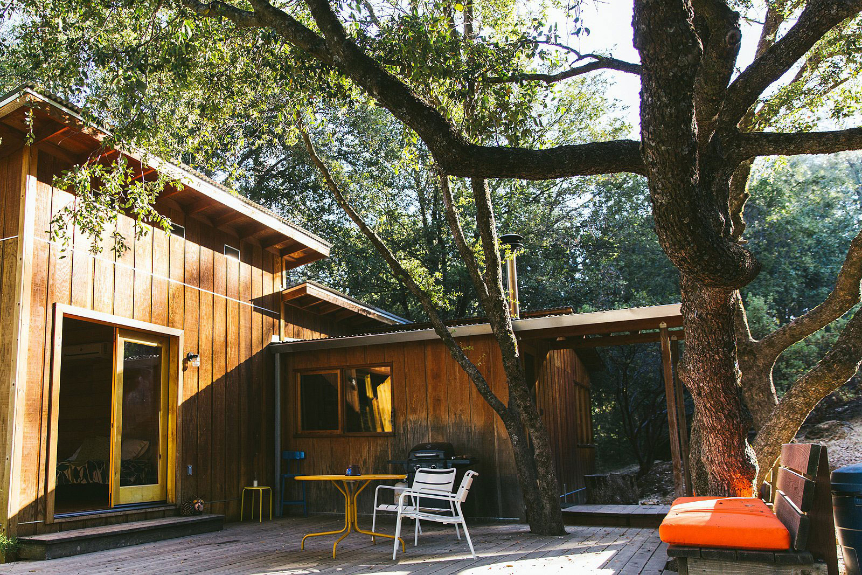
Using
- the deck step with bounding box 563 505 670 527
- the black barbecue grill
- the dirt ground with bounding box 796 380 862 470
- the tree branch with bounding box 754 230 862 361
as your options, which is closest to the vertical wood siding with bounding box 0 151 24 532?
the black barbecue grill

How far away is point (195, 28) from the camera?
6.04 metres

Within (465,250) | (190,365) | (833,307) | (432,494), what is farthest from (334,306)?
(833,307)

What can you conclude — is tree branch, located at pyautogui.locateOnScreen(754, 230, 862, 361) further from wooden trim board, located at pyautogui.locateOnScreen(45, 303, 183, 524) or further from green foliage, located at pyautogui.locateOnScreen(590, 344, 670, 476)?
green foliage, located at pyautogui.locateOnScreen(590, 344, 670, 476)

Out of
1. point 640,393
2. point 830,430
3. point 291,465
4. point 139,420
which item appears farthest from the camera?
point 640,393

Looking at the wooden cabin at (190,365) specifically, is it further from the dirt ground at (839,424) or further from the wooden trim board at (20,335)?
the dirt ground at (839,424)

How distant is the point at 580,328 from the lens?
7.91 metres

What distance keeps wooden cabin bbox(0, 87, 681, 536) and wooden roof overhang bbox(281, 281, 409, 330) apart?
5 centimetres

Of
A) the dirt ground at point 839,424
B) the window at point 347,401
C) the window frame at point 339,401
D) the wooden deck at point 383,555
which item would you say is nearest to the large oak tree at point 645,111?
the wooden deck at point 383,555

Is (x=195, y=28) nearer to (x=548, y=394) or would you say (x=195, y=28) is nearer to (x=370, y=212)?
(x=548, y=394)

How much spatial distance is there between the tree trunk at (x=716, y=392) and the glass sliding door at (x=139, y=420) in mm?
5752

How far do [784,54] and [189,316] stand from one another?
675 centimetres

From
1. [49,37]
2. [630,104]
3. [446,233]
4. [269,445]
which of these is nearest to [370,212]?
[446,233]

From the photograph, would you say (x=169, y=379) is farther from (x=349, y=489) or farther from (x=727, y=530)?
(x=727, y=530)

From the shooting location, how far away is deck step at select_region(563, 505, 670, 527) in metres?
7.25
